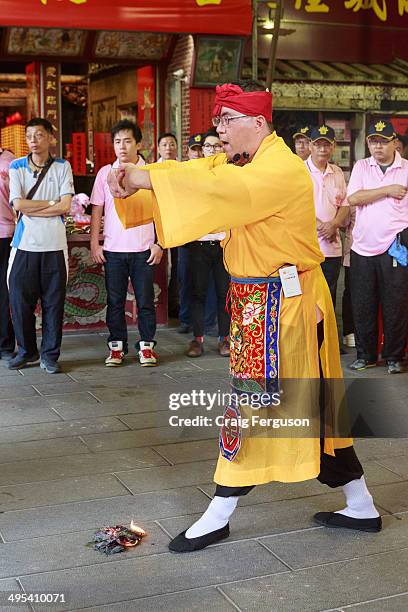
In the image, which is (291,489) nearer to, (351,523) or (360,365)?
(351,523)

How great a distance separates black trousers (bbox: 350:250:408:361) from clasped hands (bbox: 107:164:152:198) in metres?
3.71

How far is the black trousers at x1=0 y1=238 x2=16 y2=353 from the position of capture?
22.8 feet

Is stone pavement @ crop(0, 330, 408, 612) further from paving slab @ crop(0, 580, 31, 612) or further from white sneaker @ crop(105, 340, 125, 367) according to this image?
white sneaker @ crop(105, 340, 125, 367)

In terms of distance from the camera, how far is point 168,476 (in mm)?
4430

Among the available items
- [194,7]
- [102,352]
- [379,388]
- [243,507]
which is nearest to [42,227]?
[102,352]

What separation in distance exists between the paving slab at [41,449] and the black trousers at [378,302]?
106 inches

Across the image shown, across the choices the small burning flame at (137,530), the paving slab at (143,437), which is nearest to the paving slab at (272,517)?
the small burning flame at (137,530)

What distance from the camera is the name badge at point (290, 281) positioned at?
3.47 m

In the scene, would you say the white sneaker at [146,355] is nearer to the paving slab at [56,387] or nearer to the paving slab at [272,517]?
the paving slab at [56,387]

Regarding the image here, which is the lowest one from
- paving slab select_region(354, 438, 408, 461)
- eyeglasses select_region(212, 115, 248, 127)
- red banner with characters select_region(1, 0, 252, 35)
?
paving slab select_region(354, 438, 408, 461)

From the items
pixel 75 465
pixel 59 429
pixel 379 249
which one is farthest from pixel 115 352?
pixel 75 465

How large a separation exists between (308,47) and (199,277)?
18.1ft

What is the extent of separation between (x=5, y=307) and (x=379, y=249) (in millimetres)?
2901

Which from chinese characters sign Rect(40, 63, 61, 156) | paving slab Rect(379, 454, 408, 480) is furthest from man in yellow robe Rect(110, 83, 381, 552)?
chinese characters sign Rect(40, 63, 61, 156)
